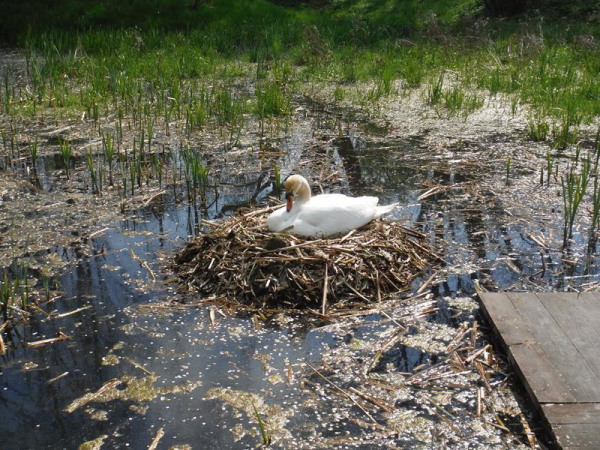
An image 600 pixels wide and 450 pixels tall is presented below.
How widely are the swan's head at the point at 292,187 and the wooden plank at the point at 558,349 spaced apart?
176cm

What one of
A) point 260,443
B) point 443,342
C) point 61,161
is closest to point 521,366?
point 443,342

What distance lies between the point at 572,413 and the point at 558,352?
1.96 ft

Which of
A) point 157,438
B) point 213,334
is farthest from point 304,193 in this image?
point 157,438

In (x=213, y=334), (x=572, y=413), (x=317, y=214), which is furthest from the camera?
(x=317, y=214)

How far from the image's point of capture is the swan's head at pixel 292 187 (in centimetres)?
570

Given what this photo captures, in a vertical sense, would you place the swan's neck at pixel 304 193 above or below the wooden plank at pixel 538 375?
above

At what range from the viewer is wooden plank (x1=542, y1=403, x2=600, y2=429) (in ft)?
12.1

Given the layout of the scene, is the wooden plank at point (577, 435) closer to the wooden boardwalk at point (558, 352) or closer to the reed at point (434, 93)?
the wooden boardwalk at point (558, 352)

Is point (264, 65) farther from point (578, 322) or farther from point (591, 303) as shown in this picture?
point (578, 322)

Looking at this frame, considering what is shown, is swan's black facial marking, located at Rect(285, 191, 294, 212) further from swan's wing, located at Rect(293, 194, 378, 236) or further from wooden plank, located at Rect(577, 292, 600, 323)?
wooden plank, located at Rect(577, 292, 600, 323)

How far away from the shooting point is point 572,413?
147 inches

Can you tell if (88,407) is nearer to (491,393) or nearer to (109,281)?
(109,281)

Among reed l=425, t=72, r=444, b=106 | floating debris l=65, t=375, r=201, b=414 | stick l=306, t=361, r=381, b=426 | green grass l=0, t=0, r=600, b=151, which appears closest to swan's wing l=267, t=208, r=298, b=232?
stick l=306, t=361, r=381, b=426

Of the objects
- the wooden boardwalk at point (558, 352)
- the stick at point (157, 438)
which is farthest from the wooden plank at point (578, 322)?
the stick at point (157, 438)
